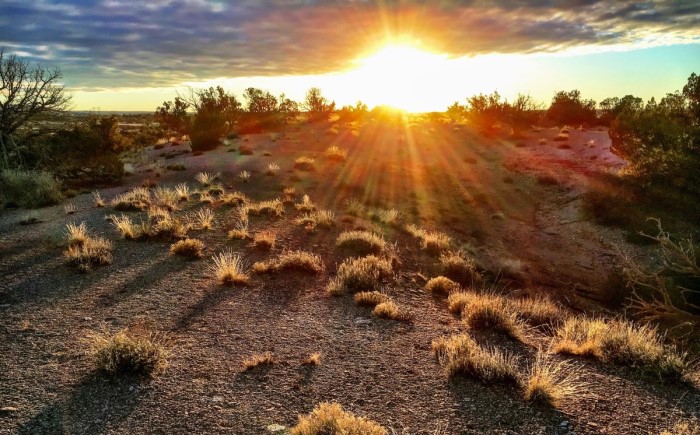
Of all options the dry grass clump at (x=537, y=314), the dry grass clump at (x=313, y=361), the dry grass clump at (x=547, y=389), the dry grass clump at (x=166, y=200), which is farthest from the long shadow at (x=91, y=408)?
the dry grass clump at (x=166, y=200)

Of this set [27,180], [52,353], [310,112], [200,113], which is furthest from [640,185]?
[310,112]

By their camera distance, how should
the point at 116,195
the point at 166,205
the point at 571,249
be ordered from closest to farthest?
1. the point at 166,205
2. the point at 571,249
3. the point at 116,195

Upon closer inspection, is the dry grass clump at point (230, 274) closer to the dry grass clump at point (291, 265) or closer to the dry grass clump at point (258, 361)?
the dry grass clump at point (291, 265)

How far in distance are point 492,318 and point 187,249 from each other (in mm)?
9156

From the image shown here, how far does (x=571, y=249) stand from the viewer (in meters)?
19.8

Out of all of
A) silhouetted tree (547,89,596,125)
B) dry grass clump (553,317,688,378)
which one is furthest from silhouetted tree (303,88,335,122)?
dry grass clump (553,317,688,378)

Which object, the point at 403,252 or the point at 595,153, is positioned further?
the point at 595,153

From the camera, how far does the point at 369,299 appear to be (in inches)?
408

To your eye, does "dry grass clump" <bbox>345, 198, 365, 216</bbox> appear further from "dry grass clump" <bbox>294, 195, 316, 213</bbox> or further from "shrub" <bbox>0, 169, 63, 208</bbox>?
"shrub" <bbox>0, 169, 63, 208</bbox>

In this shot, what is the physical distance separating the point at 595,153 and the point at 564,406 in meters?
36.5

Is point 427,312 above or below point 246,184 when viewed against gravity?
below

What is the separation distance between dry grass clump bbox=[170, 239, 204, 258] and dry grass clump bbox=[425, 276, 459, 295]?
23.4ft

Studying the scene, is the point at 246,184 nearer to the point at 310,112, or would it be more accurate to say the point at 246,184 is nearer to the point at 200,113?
the point at 200,113

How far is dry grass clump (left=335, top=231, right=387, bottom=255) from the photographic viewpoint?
1459 cm
